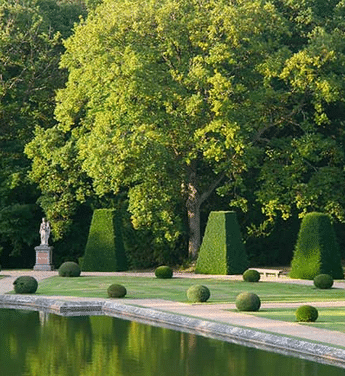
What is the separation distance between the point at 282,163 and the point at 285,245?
5.31m

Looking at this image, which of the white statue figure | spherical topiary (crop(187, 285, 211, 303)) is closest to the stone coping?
spherical topiary (crop(187, 285, 211, 303))

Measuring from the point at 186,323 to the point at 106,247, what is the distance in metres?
20.5

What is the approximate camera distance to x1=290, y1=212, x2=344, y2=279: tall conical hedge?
A: 4412cm

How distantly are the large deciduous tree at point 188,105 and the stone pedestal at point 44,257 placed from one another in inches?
90.1

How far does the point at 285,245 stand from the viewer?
54.8 metres

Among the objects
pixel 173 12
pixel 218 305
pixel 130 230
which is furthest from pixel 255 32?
pixel 218 305

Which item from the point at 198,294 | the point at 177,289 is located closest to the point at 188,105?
the point at 177,289

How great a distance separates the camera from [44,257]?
2018 inches

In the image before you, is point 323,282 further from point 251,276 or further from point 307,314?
point 307,314

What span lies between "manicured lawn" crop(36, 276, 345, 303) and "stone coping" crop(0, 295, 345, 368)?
7.18 feet

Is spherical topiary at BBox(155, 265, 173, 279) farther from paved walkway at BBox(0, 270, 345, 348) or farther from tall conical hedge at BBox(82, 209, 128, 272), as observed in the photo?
paved walkway at BBox(0, 270, 345, 348)

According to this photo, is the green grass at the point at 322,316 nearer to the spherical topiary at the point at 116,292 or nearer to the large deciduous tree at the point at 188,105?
the spherical topiary at the point at 116,292

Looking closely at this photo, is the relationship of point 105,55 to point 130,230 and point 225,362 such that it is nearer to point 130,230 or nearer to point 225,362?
point 130,230

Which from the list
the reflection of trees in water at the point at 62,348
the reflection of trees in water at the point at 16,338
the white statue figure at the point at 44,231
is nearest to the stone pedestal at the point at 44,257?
the white statue figure at the point at 44,231
